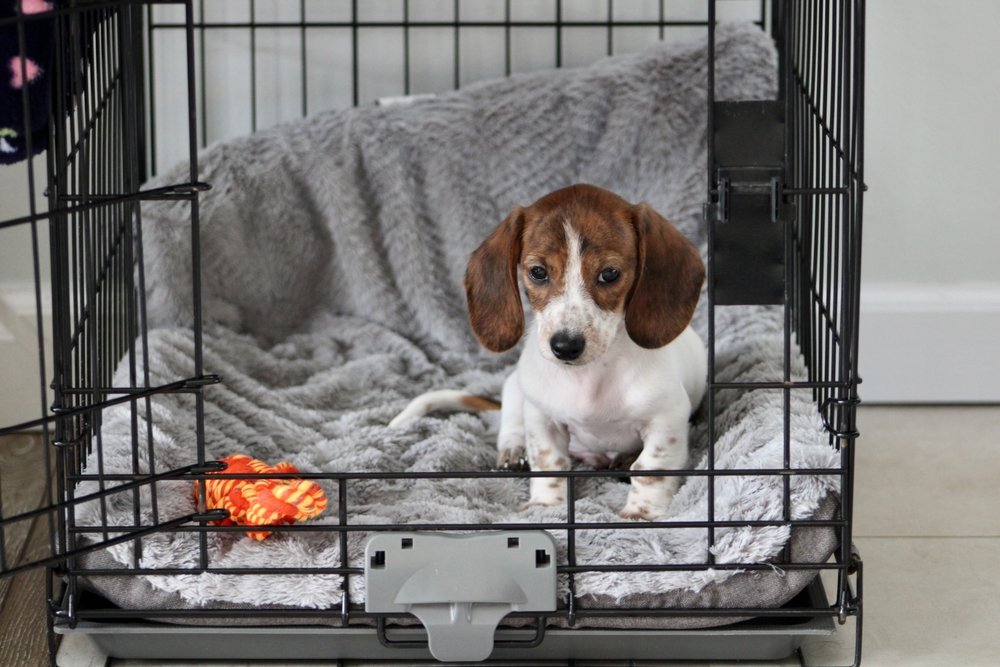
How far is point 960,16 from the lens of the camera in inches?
112

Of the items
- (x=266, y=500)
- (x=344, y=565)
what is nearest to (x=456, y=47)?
(x=266, y=500)

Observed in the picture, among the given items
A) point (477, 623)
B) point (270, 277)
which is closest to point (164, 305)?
point (270, 277)

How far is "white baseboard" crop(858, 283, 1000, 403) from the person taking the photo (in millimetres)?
2957

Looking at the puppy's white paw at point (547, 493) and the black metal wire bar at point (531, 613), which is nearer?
the black metal wire bar at point (531, 613)

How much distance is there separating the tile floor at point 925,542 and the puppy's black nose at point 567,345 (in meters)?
0.51

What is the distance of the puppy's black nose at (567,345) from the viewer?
6.17 ft

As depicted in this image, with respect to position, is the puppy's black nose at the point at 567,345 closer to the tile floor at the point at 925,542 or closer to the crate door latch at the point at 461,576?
the crate door latch at the point at 461,576

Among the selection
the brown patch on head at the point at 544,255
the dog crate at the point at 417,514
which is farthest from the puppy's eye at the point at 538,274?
the dog crate at the point at 417,514

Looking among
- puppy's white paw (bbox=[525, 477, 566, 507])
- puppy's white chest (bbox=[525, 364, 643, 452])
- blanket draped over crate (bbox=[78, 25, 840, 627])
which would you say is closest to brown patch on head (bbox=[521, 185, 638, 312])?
puppy's white chest (bbox=[525, 364, 643, 452])

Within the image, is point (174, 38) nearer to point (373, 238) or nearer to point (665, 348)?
point (373, 238)

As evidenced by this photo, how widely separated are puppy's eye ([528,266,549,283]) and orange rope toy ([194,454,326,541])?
0.44 metres

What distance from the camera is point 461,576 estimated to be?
1.66 m

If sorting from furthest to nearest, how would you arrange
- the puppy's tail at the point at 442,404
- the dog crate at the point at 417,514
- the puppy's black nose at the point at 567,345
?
1. the puppy's tail at the point at 442,404
2. the puppy's black nose at the point at 567,345
3. the dog crate at the point at 417,514

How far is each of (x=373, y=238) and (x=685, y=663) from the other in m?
1.36
